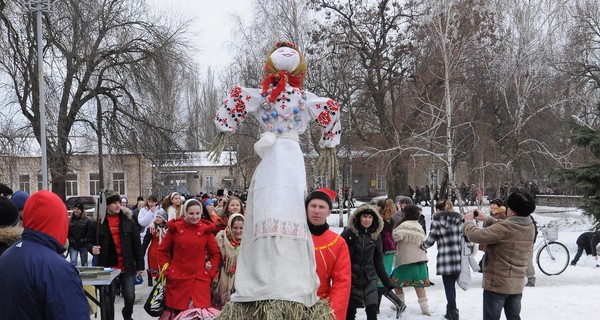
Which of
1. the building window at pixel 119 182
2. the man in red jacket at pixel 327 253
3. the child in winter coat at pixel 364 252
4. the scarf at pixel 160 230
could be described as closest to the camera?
the man in red jacket at pixel 327 253

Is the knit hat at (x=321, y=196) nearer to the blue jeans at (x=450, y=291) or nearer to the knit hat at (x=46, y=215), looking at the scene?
the knit hat at (x=46, y=215)

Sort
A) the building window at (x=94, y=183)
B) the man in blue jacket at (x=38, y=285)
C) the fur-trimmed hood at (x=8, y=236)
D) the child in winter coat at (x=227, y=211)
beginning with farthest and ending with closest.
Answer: the building window at (x=94, y=183)
the child in winter coat at (x=227, y=211)
the fur-trimmed hood at (x=8, y=236)
the man in blue jacket at (x=38, y=285)

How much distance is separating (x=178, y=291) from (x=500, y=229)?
3317mm

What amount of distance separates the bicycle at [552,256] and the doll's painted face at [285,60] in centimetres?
1023

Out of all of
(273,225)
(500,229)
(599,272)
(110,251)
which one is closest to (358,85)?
(599,272)

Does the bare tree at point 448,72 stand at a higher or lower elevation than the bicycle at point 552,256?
higher

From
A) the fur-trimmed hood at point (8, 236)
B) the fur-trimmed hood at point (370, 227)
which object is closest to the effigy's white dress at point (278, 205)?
the fur-trimmed hood at point (8, 236)

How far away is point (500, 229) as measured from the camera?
19.2ft

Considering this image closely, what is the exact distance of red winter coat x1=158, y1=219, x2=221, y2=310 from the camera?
6.62 metres

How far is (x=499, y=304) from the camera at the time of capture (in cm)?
599

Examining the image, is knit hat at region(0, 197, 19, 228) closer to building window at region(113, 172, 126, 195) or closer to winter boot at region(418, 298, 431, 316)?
winter boot at region(418, 298, 431, 316)

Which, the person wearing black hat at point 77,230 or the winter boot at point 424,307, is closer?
the winter boot at point 424,307

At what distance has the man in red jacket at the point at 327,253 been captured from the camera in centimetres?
434

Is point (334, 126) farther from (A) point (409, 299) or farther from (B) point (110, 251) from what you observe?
(A) point (409, 299)
